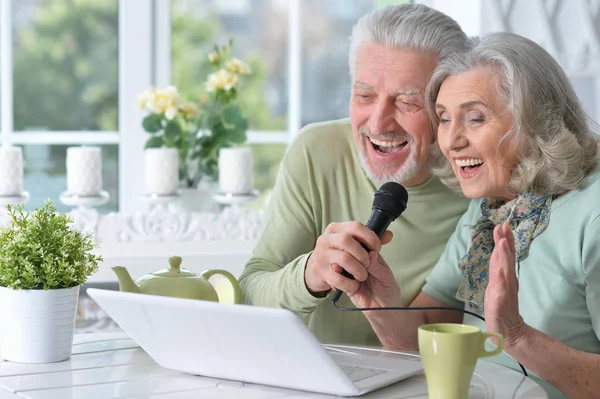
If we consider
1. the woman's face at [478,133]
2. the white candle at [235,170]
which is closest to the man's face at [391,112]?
the woman's face at [478,133]

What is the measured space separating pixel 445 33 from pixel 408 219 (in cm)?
42

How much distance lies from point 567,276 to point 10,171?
6.11 ft

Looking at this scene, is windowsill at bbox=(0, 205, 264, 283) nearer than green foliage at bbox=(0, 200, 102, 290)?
No

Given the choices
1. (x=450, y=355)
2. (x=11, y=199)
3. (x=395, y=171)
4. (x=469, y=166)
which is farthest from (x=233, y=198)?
(x=450, y=355)

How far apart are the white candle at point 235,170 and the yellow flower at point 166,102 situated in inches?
8.6

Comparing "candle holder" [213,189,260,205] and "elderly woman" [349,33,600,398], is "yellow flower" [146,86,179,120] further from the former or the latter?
"elderly woman" [349,33,600,398]

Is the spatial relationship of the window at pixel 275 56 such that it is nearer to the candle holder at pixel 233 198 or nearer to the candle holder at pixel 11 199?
the candle holder at pixel 233 198

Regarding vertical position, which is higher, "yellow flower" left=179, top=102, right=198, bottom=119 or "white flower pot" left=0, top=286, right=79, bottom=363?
"yellow flower" left=179, top=102, right=198, bottom=119

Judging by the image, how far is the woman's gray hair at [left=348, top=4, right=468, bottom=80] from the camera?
1.90 metres

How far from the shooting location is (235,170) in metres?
3.07

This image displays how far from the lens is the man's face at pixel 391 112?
1.90 meters

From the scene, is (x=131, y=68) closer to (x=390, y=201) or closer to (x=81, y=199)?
(x=81, y=199)

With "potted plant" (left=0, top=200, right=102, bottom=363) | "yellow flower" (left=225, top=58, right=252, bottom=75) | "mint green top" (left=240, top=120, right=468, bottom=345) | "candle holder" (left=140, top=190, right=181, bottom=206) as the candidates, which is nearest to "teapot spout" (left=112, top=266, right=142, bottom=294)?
"potted plant" (left=0, top=200, right=102, bottom=363)

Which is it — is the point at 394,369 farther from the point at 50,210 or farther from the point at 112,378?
the point at 50,210
